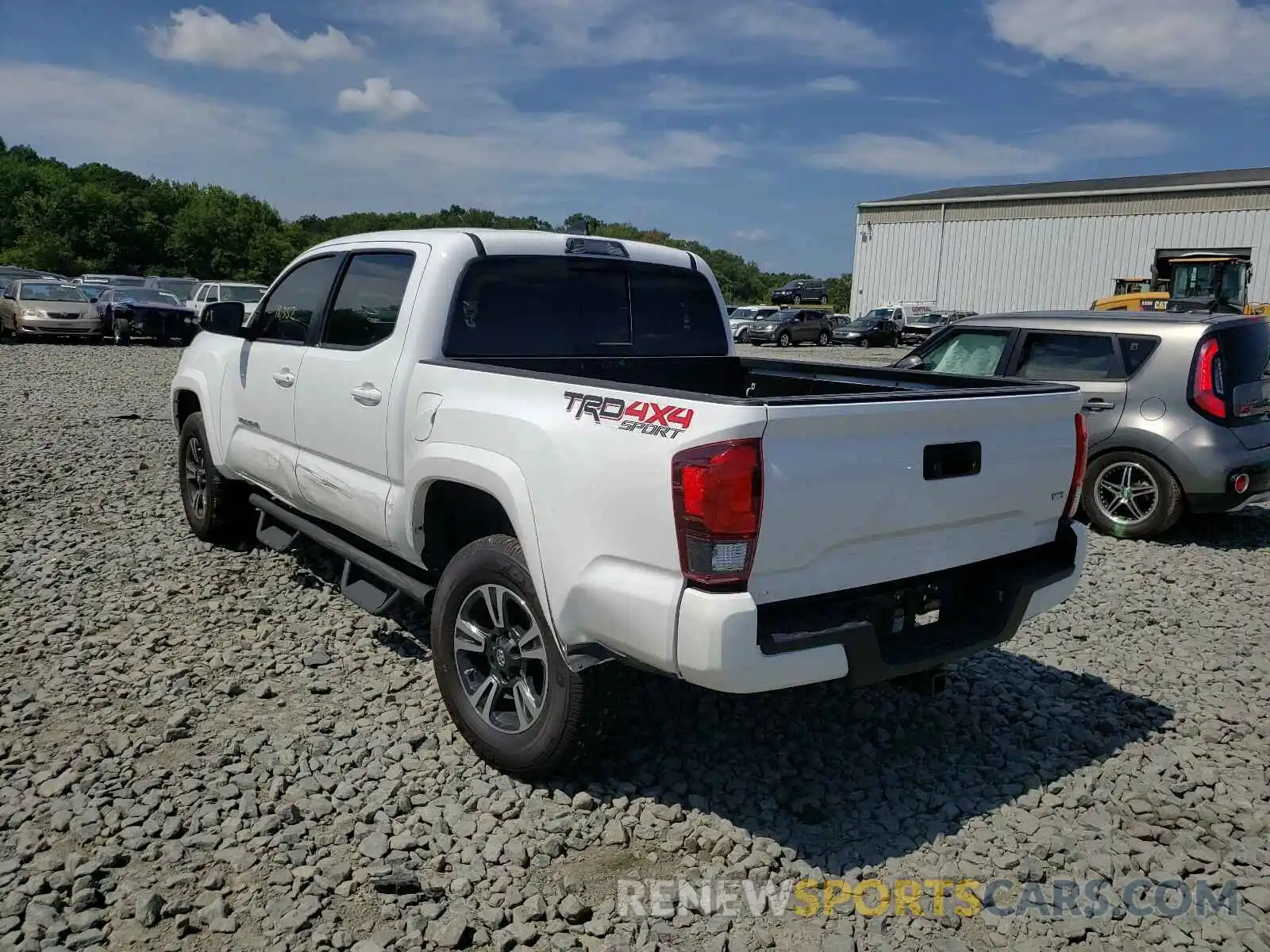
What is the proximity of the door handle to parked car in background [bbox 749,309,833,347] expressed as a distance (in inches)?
1368

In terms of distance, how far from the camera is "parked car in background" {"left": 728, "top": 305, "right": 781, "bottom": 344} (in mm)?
38781

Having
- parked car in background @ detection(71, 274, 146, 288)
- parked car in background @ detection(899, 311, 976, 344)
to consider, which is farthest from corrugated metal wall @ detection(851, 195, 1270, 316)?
parked car in background @ detection(71, 274, 146, 288)

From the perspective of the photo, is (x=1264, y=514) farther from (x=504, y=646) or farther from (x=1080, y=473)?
(x=504, y=646)

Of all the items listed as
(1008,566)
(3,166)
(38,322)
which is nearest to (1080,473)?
(1008,566)

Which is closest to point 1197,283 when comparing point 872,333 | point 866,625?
point 872,333

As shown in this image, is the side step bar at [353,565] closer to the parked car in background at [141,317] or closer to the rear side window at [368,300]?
the rear side window at [368,300]

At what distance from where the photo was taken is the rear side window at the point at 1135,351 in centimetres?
717

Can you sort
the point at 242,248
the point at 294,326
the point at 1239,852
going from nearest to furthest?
the point at 1239,852, the point at 294,326, the point at 242,248

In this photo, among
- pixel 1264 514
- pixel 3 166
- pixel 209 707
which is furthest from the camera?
pixel 3 166

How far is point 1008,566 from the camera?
362 centimetres

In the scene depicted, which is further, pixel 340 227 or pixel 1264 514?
pixel 340 227

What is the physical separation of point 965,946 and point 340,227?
105 metres

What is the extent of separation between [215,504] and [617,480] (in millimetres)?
4072

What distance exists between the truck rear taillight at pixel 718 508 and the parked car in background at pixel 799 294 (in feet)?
184
